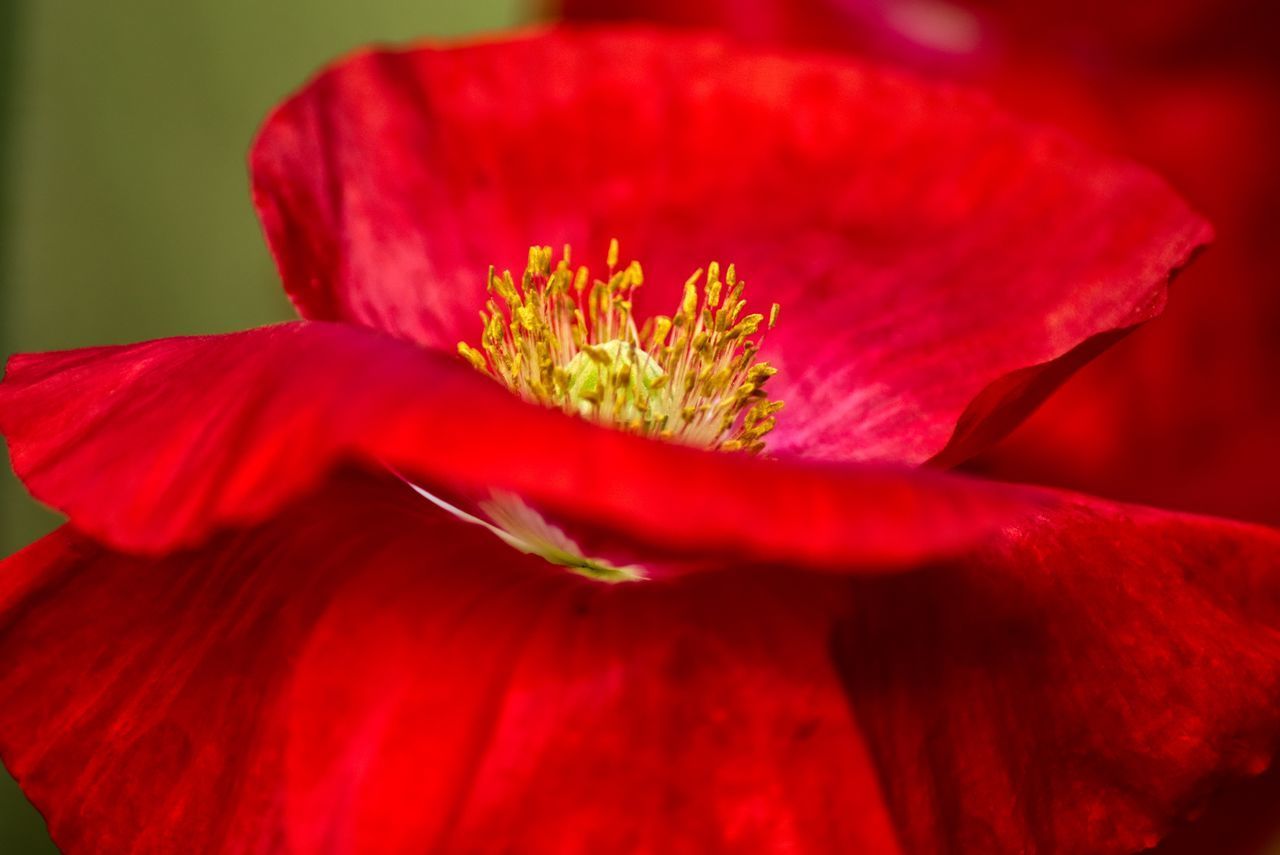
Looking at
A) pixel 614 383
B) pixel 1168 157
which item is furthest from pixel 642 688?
pixel 1168 157

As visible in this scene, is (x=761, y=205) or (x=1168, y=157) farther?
(x=1168, y=157)

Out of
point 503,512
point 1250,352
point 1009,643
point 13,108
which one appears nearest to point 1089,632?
point 1009,643

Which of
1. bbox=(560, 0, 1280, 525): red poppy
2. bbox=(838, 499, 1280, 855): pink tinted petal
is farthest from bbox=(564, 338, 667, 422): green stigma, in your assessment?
bbox=(560, 0, 1280, 525): red poppy

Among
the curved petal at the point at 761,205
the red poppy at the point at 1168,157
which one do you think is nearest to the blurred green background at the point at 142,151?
the red poppy at the point at 1168,157

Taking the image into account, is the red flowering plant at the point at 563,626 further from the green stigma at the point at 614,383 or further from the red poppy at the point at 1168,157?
the red poppy at the point at 1168,157

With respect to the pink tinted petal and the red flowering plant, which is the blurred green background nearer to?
the red flowering plant

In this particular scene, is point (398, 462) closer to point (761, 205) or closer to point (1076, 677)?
point (1076, 677)
